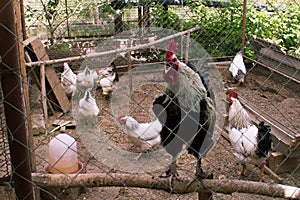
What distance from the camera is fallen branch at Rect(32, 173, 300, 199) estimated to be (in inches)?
65.6

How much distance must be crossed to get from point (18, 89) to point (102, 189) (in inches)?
85.1

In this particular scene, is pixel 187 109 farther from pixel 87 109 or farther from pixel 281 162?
pixel 87 109

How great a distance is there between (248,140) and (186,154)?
955 mm

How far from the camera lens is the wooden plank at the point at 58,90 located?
181 inches

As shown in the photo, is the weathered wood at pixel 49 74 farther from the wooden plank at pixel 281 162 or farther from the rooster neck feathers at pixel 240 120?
the wooden plank at pixel 281 162

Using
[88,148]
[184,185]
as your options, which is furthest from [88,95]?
[184,185]

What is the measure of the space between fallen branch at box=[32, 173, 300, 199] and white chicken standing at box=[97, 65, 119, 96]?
3668mm

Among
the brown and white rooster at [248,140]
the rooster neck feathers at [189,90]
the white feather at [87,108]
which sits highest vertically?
the rooster neck feathers at [189,90]

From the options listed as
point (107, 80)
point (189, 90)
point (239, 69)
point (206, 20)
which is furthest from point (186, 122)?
point (206, 20)

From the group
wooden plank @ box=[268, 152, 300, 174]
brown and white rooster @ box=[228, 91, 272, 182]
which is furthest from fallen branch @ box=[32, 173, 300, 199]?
wooden plank @ box=[268, 152, 300, 174]

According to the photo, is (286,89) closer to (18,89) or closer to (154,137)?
(154,137)

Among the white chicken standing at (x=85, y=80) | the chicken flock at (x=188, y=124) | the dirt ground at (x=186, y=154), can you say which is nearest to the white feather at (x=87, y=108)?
the dirt ground at (x=186, y=154)

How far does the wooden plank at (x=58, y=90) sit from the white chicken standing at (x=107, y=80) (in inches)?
24.7

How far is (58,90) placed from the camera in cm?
485
